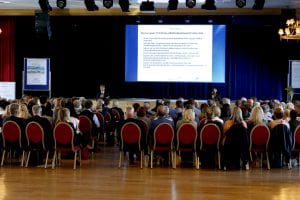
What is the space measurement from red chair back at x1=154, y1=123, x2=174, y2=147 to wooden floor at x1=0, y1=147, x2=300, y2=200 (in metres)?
0.52

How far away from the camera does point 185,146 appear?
10953mm

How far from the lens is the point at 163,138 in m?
10.9

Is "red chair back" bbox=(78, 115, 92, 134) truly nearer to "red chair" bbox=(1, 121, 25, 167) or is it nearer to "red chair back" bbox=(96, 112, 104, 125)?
"red chair back" bbox=(96, 112, 104, 125)

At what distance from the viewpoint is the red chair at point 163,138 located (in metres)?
10.9

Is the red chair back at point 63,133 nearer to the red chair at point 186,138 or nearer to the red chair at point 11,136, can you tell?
the red chair at point 11,136

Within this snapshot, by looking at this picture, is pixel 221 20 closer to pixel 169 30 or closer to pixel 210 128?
pixel 169 30

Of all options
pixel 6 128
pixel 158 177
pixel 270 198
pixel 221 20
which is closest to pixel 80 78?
pixel 221 20

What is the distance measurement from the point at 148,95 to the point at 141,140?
12078 mm

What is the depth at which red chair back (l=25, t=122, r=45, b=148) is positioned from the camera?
10.8m

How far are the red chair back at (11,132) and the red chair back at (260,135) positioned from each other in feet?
14.7

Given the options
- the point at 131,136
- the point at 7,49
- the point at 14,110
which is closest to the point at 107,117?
the point at 131,136

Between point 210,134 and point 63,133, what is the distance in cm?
277

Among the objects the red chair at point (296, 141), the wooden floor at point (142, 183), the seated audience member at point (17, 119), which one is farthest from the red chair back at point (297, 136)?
the seated audience member at point (17, 119)

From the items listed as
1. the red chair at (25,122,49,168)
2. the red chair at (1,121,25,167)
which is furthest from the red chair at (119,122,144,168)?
the red chair at (1,121,25,167)
